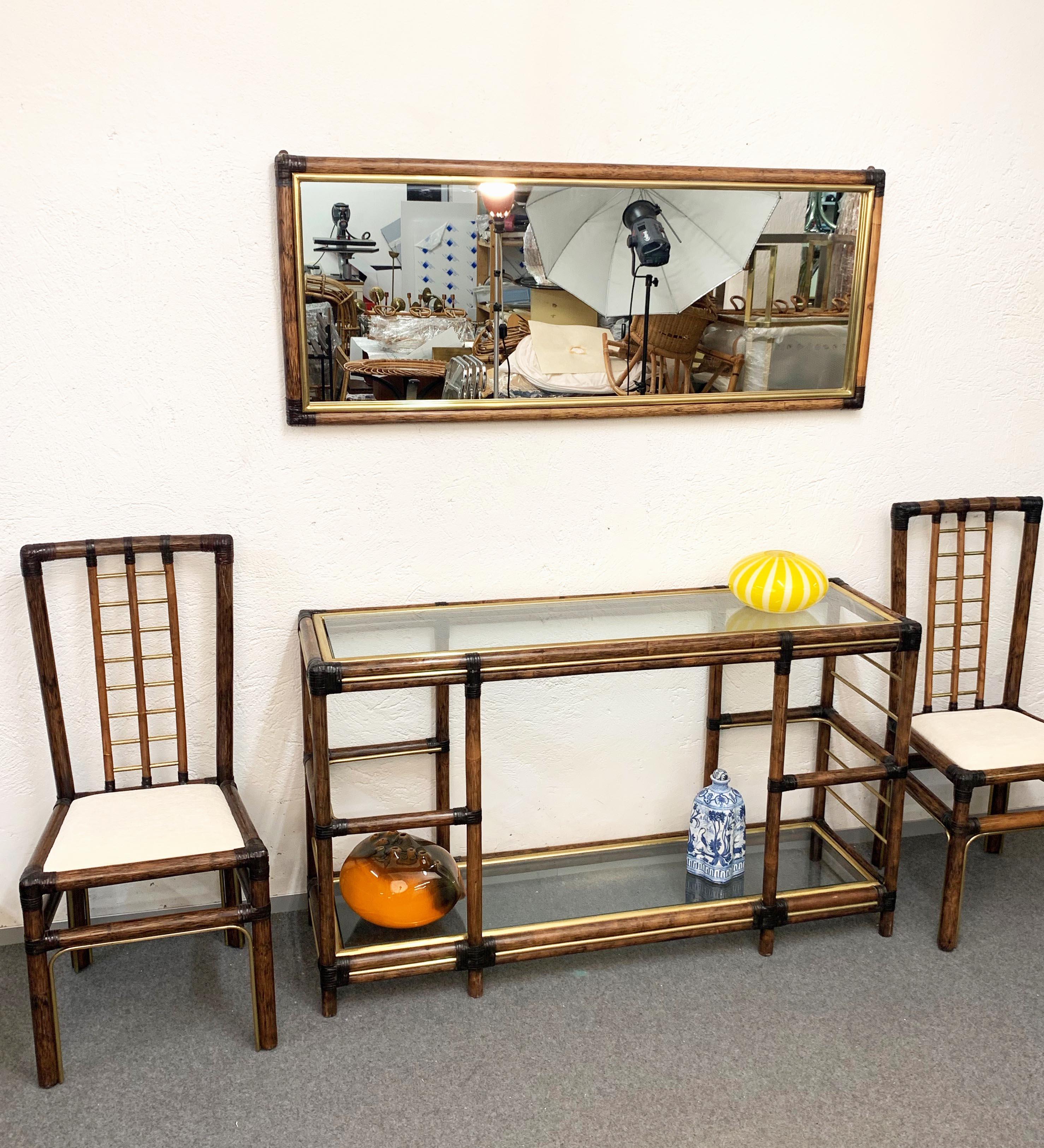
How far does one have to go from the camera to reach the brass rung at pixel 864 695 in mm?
2355

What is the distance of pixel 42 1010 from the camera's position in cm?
192

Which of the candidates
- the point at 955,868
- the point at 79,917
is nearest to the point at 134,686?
the point at 79,917

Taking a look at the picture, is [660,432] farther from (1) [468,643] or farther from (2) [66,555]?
(2) [66,555]

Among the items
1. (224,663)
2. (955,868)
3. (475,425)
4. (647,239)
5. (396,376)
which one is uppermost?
(647,239)

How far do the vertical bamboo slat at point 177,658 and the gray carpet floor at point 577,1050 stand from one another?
450 millimetres

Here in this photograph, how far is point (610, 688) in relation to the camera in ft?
8.53

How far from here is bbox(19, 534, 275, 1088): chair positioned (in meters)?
1.91

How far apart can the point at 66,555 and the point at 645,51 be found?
5.21ft

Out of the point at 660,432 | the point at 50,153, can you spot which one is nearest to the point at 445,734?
the point at 660,432

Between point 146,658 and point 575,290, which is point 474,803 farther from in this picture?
point 575,290

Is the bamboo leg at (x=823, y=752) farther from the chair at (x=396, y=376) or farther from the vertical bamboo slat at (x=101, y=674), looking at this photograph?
the vertical bamboo slat at (x=101, y=674)

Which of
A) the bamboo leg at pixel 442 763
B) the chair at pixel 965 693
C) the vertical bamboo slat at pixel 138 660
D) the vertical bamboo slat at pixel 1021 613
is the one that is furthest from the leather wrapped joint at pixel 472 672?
the vertical bamboo slat at pixel 1021 613

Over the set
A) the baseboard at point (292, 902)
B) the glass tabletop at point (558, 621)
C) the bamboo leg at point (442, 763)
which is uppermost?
the glass tabletop at point (558, 621)

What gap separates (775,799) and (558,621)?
0.61m
